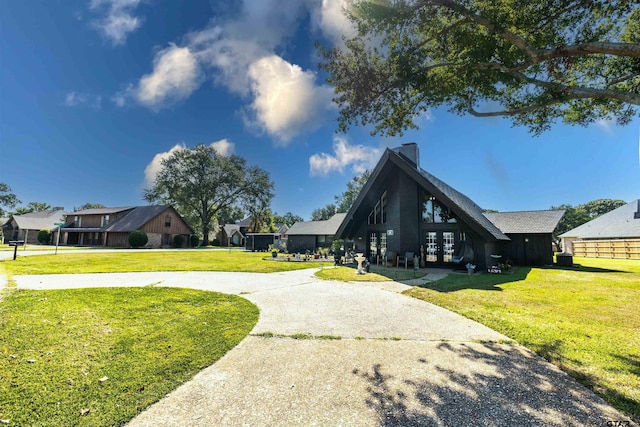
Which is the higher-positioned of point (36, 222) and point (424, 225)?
point (36, 222)

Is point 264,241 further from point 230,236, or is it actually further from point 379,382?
point 379,382

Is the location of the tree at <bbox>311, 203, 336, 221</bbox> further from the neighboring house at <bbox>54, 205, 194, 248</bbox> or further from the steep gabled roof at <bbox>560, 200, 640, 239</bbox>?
the steep gabled roof at <bbox>560, 200, 640, 239</bbox>

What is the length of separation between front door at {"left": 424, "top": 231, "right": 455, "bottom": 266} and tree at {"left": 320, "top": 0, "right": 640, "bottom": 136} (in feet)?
25.8

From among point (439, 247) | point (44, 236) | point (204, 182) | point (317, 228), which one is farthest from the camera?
point (204, 182)

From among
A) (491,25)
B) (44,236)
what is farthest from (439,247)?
(44,236)

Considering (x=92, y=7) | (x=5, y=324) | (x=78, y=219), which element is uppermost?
(x=92, y=7)

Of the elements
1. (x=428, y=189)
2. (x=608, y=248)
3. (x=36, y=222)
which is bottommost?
(x=608, y=248)

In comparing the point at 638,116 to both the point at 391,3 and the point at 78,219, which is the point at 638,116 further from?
the point at 78,219

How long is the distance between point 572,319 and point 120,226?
165 feet

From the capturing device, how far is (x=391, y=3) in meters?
6.30

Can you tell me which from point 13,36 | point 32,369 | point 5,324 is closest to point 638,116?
point 32,369

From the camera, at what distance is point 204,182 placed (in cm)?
5047

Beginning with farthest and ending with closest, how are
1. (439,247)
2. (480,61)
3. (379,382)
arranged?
(439,247)
(480,61)
(379,382)

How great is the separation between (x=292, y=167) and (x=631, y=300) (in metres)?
29.5
